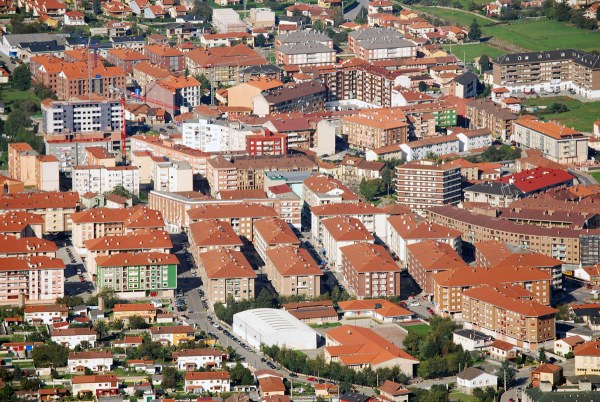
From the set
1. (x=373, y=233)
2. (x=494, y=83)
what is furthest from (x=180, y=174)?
(x=494, y=83)

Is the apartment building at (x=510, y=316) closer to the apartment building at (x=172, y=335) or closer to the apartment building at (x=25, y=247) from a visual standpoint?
the apartment building at (x=172, y=335)

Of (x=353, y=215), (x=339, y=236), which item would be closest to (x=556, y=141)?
(x=353, y=215)

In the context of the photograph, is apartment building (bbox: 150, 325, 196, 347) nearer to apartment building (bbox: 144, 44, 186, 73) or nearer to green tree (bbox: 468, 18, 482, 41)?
apartment building (bbox: 144, 44, 186, 73)

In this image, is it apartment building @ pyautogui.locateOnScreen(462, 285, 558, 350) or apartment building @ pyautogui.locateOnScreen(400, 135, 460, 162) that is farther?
apartment building @ pyautogui.locateOnScreen(400, 135, 460, 162)

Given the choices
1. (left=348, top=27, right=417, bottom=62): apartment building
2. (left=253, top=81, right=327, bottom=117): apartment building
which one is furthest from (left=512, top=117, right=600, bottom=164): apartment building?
(left=348, top=27, right=417, bottom=62): apartment building

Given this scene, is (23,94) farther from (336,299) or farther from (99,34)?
(336,299)

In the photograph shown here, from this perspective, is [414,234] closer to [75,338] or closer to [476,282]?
[476,282]
